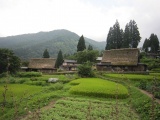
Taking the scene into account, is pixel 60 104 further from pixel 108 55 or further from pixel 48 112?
pixel 108 55

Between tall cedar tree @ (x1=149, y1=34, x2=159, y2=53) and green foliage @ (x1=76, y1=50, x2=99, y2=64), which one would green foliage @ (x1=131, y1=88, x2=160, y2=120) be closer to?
green foliage @ (x1=76, y1=50, x2=99, y2=64)

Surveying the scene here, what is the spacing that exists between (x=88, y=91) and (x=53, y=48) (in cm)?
12207

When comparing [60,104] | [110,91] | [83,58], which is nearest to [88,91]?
[110,91]

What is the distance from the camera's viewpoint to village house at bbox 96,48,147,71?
121 feet

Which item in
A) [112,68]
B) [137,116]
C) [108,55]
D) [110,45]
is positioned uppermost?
[110,45]

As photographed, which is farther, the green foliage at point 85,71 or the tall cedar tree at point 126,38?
the tall cedar tree at point 126,38

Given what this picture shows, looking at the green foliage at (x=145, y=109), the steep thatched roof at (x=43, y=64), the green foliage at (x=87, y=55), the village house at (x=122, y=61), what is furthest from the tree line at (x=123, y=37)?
the green foliage at (x=145, y=109)

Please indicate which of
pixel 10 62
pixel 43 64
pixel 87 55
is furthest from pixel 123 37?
pixel 10 62

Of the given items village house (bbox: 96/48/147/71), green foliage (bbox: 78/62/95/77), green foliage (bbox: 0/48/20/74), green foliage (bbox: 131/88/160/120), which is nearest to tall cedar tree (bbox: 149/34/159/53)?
village house (bbox: 96/48/147/71)

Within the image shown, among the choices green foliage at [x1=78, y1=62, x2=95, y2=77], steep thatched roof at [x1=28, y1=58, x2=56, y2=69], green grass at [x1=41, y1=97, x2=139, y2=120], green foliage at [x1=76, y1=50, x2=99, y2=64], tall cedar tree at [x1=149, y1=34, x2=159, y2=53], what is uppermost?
tall cedar tree at [x1=149, y1=34, x2=159, y2=53]

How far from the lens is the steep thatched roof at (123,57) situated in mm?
37156

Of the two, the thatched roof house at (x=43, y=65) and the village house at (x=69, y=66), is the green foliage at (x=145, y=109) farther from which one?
the village house at (x=69, y=66)

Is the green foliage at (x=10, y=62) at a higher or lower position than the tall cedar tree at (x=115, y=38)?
lower

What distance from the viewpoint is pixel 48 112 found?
12219mm
